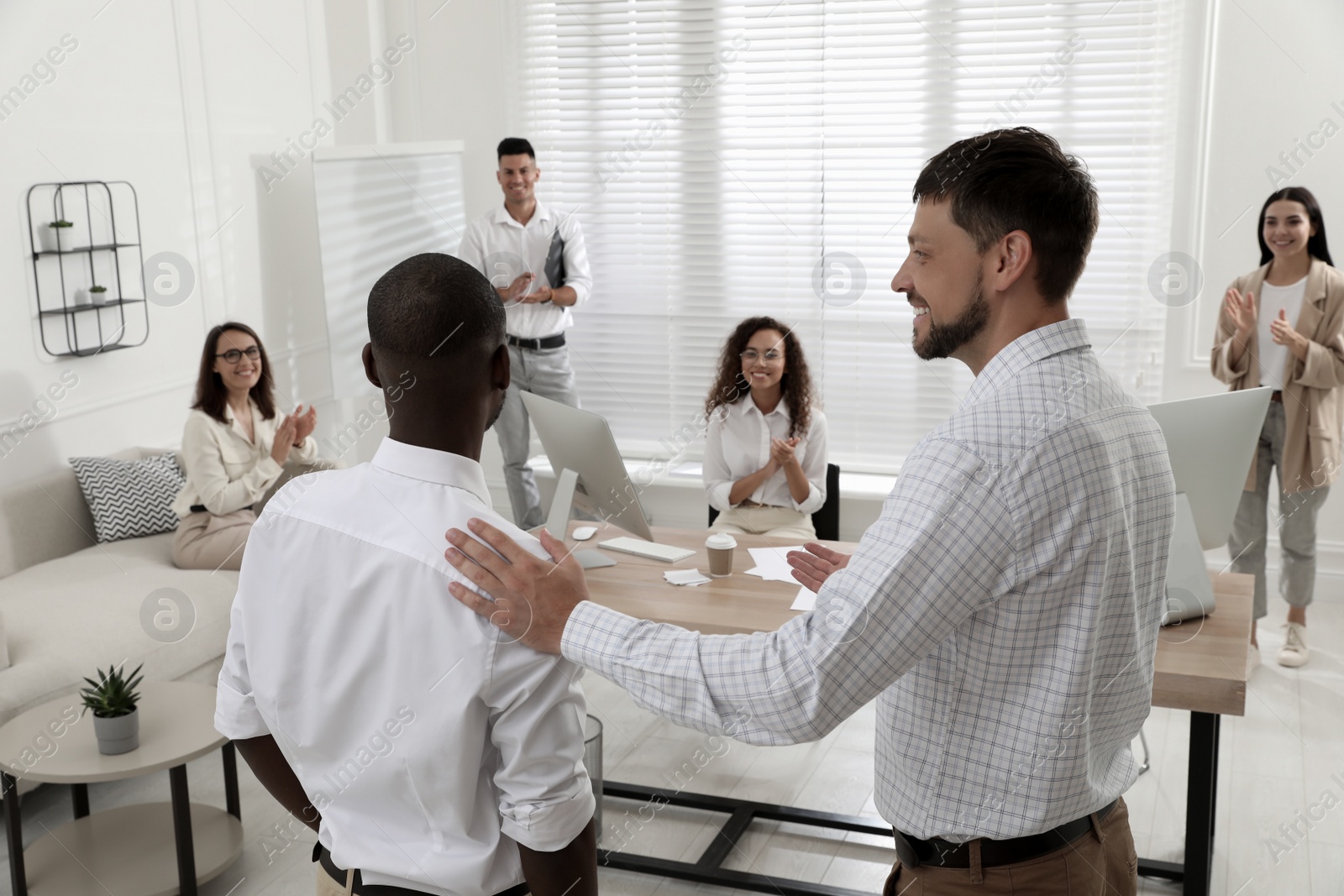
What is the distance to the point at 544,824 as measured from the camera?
1.18 meters

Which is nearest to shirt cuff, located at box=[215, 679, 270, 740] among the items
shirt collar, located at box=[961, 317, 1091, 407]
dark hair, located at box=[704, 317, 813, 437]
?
shirt collar, located at box=[961, 317, 1091, 407]

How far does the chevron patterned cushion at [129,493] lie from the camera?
4.12m

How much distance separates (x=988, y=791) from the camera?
125cm

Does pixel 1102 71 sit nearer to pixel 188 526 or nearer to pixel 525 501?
pixel 525 501

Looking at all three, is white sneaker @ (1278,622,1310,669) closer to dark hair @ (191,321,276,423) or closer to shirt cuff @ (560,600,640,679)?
shirt cuff @ (560,600,640,679)

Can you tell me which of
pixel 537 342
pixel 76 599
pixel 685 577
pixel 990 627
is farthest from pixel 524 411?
pixel 990 627

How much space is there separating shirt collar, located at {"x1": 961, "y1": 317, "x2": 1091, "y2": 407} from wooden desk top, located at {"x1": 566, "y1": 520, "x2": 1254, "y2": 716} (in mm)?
1157

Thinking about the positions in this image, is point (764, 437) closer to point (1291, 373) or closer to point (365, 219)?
point (1291, 373)

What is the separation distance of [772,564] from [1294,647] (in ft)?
7.87

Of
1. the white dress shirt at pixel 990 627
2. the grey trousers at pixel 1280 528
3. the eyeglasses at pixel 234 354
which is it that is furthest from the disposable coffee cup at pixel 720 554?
the grey trousers at pixel 1280 528

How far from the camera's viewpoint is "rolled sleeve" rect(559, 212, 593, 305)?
5.41 m

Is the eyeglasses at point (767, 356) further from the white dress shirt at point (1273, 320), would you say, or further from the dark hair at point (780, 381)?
the white dress shirt at point (1273, 320)

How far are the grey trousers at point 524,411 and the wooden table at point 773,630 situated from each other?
2.10 m

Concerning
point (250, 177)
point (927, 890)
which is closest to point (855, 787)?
point (927, 890)
